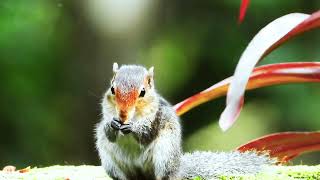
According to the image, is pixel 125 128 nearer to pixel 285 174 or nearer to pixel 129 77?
pixel 129 77

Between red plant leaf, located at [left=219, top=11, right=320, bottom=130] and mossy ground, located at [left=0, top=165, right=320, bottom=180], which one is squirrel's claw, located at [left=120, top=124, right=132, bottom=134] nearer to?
red plant leaf, located at [left=219, top=11, right=320, bottom=130]

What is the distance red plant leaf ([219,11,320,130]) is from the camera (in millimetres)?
2322

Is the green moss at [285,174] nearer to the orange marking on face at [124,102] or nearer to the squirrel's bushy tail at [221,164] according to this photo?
the squirrel's bushy tail at [221,164]

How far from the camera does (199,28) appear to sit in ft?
21.4

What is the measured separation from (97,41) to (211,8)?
1732 mm

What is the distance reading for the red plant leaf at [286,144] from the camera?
111 inches

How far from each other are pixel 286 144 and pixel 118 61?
2235 millimetres

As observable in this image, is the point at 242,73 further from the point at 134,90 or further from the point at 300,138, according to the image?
the point at 300,138

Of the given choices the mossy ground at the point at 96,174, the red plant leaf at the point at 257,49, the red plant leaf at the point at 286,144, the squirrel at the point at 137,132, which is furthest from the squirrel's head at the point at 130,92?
the red plant leaf at the point at 286,144

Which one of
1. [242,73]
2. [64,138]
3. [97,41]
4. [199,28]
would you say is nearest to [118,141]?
[242,73]

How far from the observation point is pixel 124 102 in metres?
2.35

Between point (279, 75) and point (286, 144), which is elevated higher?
point (279, 75)

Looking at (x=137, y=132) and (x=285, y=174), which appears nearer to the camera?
(x=137, y=132)

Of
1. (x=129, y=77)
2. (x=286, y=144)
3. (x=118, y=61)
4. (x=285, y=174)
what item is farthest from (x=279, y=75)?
(x=118, y=61)
